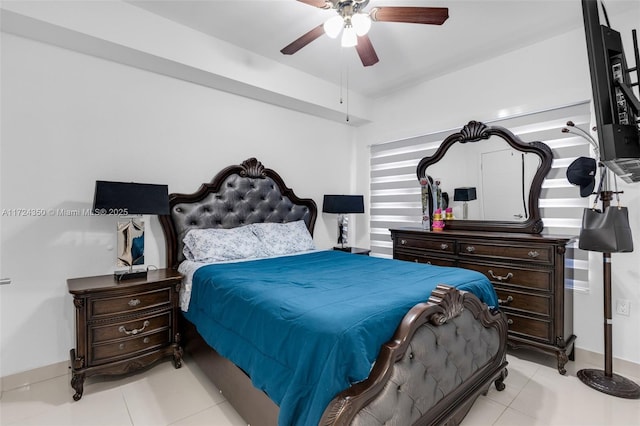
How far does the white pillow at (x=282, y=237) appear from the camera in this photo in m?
3.25

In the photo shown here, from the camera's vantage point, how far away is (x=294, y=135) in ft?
13.0

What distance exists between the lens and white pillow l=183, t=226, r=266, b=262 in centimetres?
280

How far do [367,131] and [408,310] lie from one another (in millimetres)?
3352

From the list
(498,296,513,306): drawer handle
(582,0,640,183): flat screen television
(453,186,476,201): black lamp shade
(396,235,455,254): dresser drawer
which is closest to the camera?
(582,0,640,183): flat screen television

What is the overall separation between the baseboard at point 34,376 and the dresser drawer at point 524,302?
11.6ft

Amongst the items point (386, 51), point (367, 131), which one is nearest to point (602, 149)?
point (386, 51)

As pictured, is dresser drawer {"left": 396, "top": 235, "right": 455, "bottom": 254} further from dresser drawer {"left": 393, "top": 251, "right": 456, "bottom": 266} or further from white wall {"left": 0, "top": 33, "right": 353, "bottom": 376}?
white wall {"left": 0, "top": 33, "right": 353, "bottom": 376}

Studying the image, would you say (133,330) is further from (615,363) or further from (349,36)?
(615,363)

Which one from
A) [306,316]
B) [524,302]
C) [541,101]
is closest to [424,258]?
[524,302]

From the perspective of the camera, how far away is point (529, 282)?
2580 millimetres

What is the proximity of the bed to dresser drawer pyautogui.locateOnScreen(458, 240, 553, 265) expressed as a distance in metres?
0.73

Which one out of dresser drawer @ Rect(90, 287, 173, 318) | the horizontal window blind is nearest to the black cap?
the horizontal window blind

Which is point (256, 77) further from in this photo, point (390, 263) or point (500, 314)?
point (500, 314)

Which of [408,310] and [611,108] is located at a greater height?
[611,108]
